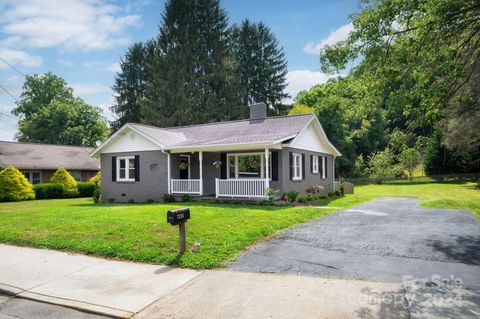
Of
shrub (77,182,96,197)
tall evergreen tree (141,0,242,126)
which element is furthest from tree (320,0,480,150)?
tall evergreen tree (141,0,242,126)

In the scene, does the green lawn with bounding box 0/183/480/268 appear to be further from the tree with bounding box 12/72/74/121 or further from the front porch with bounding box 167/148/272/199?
the tree with bounding box 12/72/74/121

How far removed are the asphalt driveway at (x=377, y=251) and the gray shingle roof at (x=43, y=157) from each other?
26.0 m

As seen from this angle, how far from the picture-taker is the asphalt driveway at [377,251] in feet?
17.6

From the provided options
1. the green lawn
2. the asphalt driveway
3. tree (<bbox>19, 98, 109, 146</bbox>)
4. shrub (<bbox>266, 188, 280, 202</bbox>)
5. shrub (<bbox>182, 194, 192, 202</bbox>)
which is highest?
tree (<bbox>19, 98, 109, 146</bbox>)

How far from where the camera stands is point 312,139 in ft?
65.4

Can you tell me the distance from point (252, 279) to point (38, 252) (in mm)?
5000

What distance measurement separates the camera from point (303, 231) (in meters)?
8.72

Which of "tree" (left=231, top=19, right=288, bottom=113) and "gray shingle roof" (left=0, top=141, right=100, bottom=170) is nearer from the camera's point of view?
"gray shingle roof" (left=0, top=141, right=100, bottom=170)

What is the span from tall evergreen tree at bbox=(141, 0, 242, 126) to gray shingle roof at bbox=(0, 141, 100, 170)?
7.84 m

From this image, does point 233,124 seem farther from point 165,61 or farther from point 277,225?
point 165,61

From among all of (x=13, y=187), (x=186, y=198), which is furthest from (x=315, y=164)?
(x=13, y=187)

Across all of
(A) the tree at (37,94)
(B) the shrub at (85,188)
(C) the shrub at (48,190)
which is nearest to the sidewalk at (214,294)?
(C) the shrub at (48,190)

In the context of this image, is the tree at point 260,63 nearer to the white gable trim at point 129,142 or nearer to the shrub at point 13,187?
the white gable trim at point 129,142

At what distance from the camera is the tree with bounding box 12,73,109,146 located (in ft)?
158
